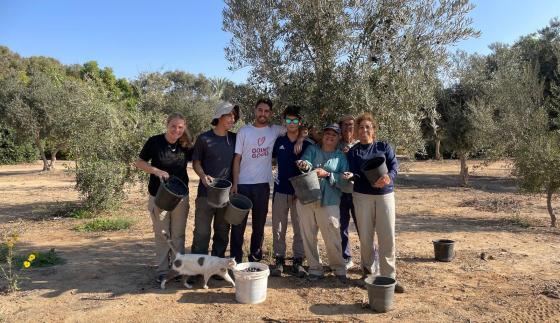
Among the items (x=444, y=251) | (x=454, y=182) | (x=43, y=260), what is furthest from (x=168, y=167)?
(x=454, y=182)

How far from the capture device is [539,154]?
951cm

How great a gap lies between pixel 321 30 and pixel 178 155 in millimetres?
2523

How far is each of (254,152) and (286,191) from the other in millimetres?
648

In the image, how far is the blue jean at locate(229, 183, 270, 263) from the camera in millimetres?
5359

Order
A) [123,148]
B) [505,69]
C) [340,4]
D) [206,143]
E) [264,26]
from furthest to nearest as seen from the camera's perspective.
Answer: [505,69]
[123,148]
[264,26]
[340,4]
[206,143]

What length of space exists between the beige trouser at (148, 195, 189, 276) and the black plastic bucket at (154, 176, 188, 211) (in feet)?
0.52

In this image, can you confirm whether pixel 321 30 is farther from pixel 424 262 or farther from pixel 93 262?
pixel 93 262

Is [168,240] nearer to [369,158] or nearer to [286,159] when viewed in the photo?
[286,159]

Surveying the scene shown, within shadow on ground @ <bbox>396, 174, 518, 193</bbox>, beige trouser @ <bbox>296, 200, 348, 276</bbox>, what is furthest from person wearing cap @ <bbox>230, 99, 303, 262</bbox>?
shadow on ground @ <bbox>396, 174, 518, 193</bbox>

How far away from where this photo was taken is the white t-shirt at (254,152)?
209 inches

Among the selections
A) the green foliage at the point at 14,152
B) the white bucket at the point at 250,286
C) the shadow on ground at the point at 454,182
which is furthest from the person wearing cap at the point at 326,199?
the green foliage at the point at 14,152

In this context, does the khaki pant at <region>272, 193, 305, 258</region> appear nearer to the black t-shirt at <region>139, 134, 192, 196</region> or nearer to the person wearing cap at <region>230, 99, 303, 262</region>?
the person wearing cap at <region>230, 99, 303, 262</region>

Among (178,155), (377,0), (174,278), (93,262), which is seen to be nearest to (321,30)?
(377,0)

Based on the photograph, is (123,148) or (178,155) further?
(123,148)
